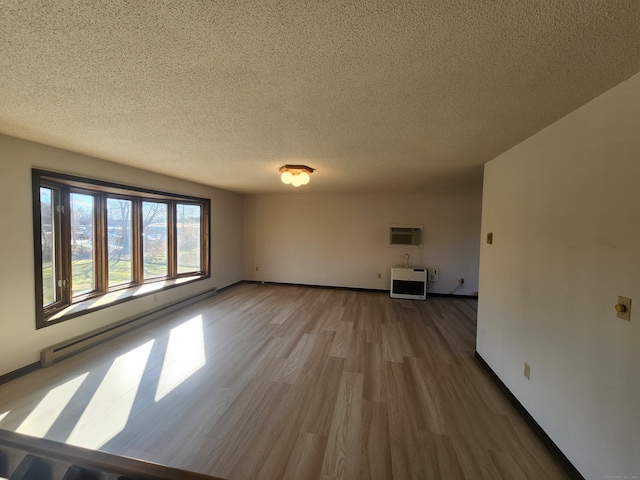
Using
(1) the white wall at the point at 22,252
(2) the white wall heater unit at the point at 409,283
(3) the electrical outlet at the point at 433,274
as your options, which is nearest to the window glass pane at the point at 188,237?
(1) the white wall at the point at 22,252

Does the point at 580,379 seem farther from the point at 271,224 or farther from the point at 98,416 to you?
the point at 271,224

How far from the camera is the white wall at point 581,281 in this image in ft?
4.01

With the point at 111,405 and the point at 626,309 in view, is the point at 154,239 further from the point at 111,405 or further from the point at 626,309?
the point at 626,309

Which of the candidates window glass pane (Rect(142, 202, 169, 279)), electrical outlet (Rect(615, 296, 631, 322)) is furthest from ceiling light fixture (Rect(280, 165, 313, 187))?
electrical outlet (Rect(615, 296, 631, 322))

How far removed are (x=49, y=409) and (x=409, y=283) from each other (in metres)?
5.27

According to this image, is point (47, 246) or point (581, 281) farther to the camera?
point (47, 246)

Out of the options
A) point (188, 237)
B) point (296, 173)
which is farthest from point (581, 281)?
point (188, 237)

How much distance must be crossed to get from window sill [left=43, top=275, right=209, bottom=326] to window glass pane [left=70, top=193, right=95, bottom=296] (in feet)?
0.70

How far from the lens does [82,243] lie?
10.0 ft

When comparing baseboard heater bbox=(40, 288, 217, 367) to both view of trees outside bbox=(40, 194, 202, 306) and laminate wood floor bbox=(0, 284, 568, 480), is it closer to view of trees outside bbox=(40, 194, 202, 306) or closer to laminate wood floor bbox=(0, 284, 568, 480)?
laminate wood floor bbox=(0, 284, 568, 480)

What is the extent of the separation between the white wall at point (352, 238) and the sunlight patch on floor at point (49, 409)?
424 centimetres

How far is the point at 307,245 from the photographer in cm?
608

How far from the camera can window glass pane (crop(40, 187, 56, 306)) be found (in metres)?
2.60

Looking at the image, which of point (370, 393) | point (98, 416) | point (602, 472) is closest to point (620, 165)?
point (602, 472)
